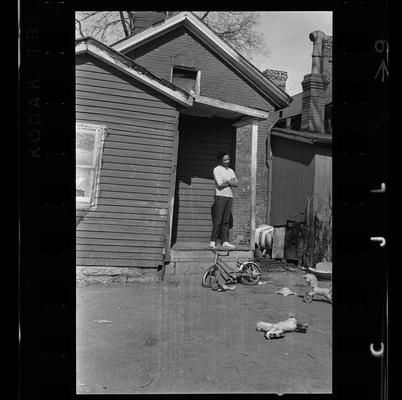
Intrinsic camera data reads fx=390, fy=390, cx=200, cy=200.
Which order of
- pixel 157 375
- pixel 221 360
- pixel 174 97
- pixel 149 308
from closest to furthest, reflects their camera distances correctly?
pixel 157 375 < pixel 221 360 < pixel 149 308 < pixel 174 97

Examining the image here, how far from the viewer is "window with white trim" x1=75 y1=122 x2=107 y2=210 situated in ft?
22.6

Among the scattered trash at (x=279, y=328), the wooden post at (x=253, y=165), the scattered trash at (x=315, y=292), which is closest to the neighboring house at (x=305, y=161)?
the wooden post at (x=253, y=165)

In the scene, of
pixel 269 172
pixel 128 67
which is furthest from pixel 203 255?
pixel 269 172

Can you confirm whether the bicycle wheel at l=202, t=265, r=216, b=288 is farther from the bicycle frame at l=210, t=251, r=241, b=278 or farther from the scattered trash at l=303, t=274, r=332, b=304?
the scattered trash at l=303, t=274, r=332, b=304

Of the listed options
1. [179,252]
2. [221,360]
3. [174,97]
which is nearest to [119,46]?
[174,97]

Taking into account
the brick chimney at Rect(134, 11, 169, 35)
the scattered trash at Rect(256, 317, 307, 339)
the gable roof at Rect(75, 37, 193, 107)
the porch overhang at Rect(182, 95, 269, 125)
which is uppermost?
the brick chimney at Rect(134, 11, 169, 35)

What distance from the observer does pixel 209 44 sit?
1134 centimetres

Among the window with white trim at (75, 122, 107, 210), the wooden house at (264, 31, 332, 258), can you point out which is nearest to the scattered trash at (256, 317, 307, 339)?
the wooden house at (264, 31, 332, 258)

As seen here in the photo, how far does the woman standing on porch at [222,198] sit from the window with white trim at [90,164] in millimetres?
2139

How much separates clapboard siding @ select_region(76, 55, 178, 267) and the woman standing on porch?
3.12 feet

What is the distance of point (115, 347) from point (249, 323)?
5.71 ft

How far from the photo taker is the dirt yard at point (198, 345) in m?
3.40
